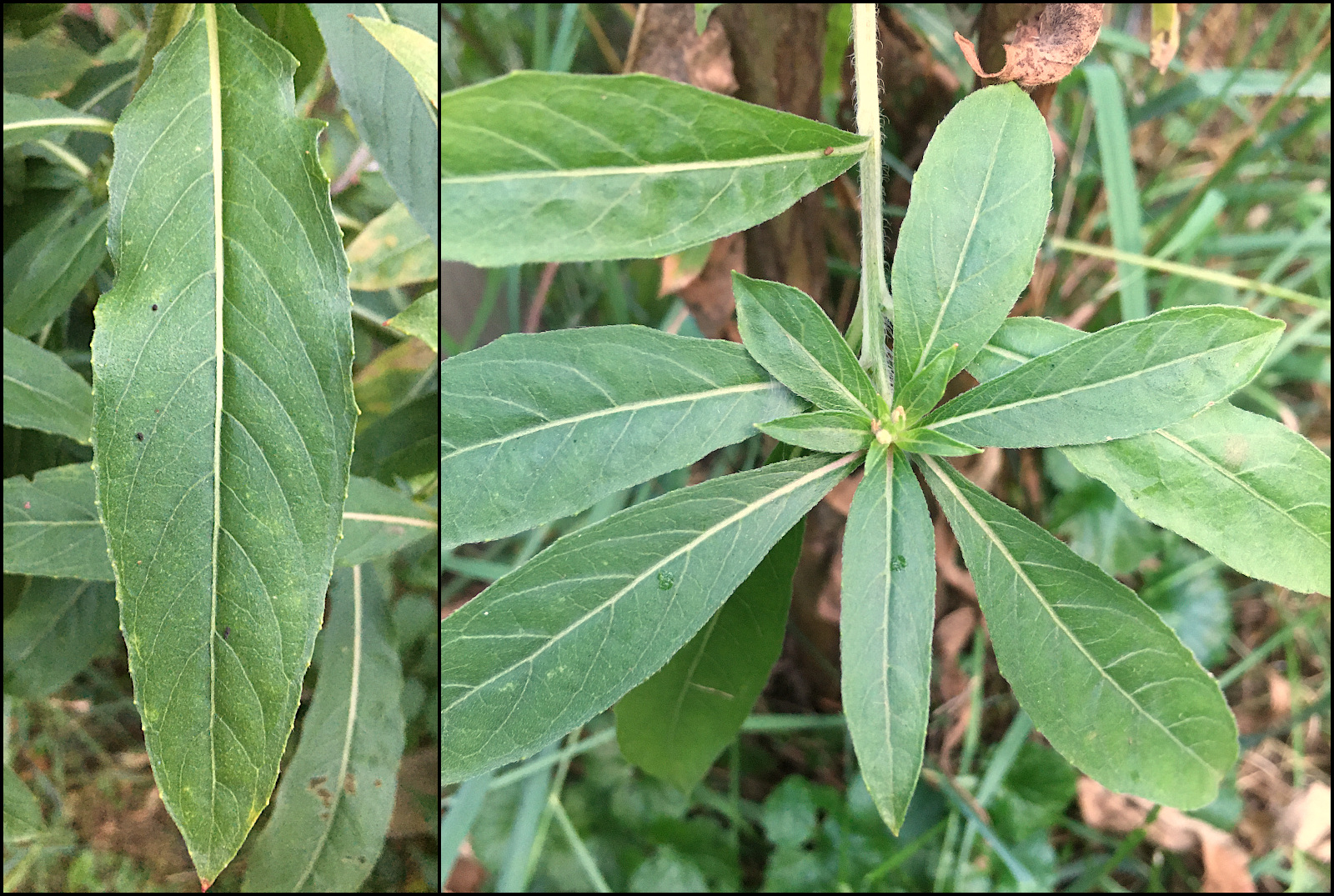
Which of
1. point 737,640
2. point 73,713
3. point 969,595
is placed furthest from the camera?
point 73,713

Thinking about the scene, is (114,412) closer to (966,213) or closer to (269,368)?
(269,368)

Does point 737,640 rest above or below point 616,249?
below

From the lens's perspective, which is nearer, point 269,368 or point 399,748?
point 269,368

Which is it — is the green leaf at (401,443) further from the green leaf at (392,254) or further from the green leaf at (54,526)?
the green leaf at (54,526)

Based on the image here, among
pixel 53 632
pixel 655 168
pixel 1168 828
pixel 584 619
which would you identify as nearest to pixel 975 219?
pixel 655 168

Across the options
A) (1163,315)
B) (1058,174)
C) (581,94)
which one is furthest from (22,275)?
(1058,174)

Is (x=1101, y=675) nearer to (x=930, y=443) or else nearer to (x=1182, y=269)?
(x=930, y=443)
